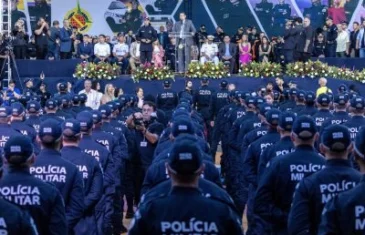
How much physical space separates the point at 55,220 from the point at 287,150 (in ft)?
11.1

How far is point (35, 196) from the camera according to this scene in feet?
24.1

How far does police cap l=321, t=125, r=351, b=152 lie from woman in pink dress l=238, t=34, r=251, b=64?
2437cm

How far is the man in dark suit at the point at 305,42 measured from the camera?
3078cm

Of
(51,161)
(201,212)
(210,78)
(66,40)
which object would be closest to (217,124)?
(210,78)

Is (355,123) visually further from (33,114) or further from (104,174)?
(33,114)

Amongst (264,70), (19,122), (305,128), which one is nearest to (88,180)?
(305,128)

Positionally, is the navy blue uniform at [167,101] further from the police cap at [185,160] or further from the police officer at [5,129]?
the police cap at [185,160]

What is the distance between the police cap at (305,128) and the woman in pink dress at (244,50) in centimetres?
2309

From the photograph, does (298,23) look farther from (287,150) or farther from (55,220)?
(55,220)

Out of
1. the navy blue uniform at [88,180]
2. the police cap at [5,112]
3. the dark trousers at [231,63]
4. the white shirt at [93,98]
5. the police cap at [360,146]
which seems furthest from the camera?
the dark trousers at [231,63]

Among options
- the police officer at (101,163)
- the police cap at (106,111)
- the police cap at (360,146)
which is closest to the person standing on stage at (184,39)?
the police cap at (106,111)

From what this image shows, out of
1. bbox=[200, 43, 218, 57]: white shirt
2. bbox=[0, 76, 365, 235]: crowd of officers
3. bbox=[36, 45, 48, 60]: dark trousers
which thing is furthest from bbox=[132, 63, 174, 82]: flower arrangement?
bbox=[0, 76, 365, 235]: crowd of officers

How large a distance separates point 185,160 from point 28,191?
6.06 ft

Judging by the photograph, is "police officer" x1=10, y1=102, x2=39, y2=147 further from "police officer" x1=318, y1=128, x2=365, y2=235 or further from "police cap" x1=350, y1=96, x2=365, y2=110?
"police officer" x1=318, y1=128, x2=365, y2=235
